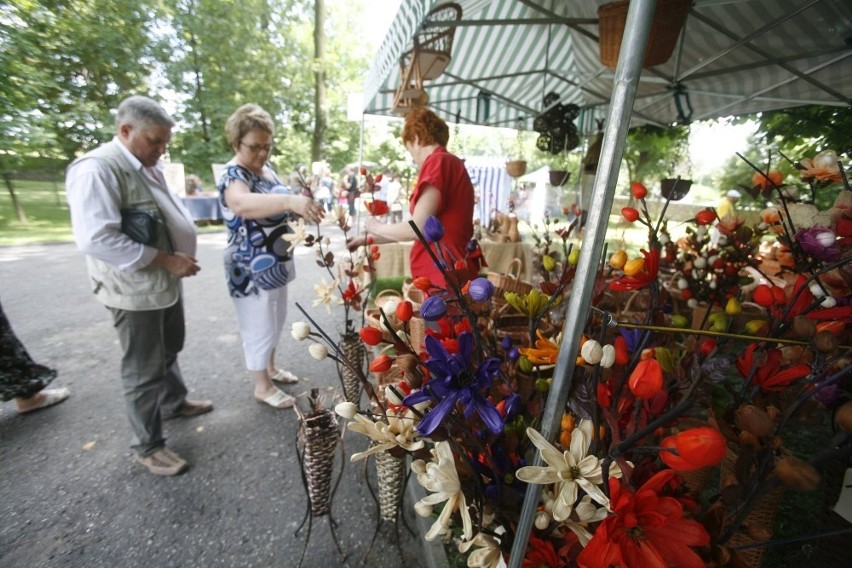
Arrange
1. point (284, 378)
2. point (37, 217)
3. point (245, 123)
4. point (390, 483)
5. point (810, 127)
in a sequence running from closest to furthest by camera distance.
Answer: point (390, 483) → point (245, 123) → point (284, 378) → point (810, 127) → point (37, 217)

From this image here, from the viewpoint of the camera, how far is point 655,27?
66.3 inches

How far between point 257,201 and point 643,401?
1.84 metres

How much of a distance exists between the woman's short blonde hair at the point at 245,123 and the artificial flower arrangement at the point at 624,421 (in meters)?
1.55

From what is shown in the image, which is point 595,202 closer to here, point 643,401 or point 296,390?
point 643,401

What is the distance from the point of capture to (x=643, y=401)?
0.59 metres

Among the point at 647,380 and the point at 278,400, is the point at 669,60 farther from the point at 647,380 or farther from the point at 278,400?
the point at 278,400

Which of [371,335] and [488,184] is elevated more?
[488,184]

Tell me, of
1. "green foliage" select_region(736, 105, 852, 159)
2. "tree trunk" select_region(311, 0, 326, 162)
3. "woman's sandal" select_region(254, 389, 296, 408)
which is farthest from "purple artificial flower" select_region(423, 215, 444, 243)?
"tree trunk" select_region(311, 0, 326, 162)

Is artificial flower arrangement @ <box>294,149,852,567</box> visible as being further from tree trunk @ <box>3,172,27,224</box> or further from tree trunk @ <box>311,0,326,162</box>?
tree trunk @ <box>311,0,326,162</box>

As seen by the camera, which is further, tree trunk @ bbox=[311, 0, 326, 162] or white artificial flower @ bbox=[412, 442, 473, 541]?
tree trunk @ bbox=[311, 0, 326, 162]

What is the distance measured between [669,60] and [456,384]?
4.09 meters

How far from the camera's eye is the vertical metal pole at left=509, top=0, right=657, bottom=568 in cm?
49

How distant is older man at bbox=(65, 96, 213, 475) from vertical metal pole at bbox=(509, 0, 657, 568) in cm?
180

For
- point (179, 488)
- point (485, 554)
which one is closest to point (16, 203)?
point (179, 488)
